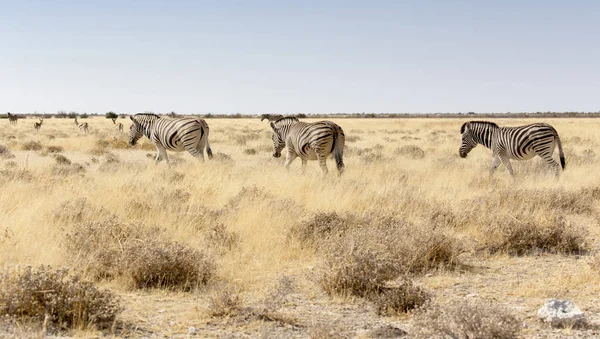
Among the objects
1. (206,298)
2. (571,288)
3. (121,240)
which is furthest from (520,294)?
(121,240)

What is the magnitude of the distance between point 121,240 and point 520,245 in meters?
5.18

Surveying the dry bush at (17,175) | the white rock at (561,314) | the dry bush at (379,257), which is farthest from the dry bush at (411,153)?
the white rock at (561,314)

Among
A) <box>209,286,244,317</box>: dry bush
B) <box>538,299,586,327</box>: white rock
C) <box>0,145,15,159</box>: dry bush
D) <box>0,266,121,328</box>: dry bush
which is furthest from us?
<box>0,145,15,159</box>: dry bush

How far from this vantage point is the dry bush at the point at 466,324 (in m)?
4.40

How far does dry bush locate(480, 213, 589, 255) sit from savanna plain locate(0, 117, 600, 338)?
2cm

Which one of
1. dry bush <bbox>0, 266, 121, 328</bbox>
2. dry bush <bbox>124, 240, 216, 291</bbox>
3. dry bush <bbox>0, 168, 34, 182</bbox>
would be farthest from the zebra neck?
dry bush <bbox>0, 266, 121, 328</bbox>

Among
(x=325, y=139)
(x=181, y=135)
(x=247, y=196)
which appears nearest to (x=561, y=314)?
(x=247, y=196)

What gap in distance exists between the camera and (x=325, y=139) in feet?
50.0

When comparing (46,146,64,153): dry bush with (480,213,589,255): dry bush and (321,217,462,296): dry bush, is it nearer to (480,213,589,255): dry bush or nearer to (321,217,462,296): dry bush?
(321,217,462,296): dry bush

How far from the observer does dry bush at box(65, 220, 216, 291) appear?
6180 mm

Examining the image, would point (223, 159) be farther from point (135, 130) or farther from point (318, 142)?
point (318, 142)

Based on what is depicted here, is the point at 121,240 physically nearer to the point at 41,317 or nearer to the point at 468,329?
the point at 41,317

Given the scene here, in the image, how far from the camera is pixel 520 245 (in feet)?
26.2

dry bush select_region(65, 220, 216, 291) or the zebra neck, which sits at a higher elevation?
the zebra neck
